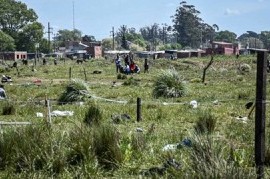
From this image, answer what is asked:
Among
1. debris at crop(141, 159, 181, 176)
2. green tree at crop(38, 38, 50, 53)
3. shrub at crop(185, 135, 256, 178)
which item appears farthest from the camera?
green tree at crop(38, 38, 50, 53)

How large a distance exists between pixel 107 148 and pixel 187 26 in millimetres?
180154

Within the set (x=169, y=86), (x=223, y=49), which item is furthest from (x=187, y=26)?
(x=169, y=86)

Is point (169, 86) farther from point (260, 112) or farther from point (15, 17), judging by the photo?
point (15, 17)

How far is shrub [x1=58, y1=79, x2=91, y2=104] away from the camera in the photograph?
19797 mm

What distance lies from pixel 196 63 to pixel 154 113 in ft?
197

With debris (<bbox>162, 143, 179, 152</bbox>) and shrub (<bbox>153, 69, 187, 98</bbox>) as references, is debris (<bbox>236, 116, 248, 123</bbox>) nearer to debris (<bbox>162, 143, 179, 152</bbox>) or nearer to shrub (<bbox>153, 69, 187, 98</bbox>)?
debris (<bbox>162, 143, 179, 152</bbox>)

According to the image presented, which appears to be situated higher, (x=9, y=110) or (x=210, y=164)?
(x=210, y=164)

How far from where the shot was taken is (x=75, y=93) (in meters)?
20.0

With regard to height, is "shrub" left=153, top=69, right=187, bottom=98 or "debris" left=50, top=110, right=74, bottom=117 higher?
"shrub" left=153, top=69, right=187, bottom=98

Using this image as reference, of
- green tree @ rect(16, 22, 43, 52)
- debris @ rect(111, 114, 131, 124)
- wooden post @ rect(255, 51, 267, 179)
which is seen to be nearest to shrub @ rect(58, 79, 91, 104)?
debris @ rect(111, 114, 131, 124)

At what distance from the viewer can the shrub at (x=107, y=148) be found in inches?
327

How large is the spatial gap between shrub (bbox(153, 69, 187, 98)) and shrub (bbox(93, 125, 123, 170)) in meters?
13.3

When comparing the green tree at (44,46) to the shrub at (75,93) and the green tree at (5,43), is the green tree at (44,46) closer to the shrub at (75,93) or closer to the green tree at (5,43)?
the green tree at (5,43)

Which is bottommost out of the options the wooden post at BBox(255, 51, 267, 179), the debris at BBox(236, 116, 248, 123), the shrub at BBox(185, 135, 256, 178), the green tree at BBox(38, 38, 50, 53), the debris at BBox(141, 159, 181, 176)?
the debris at BBox(236, 116, 248, 123)
